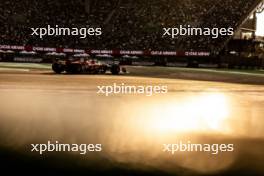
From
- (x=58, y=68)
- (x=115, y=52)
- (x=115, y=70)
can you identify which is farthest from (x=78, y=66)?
(x=115, y=52)

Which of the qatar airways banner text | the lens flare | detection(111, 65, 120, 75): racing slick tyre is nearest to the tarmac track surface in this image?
the lens flare

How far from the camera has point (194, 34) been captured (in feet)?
193

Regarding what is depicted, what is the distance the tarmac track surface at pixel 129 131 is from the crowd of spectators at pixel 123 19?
39230 mm

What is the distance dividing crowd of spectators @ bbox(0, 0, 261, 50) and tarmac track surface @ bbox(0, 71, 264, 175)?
3923 centimetres

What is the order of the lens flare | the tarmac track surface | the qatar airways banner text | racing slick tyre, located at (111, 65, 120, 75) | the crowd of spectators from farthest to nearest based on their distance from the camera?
the crowd of spectators
the qatar airways banner text
racing slick tyre, located at (111, 65, 120, 75)
the lens flare
the tarmac track surface

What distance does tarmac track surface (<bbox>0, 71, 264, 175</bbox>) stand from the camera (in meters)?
8.12

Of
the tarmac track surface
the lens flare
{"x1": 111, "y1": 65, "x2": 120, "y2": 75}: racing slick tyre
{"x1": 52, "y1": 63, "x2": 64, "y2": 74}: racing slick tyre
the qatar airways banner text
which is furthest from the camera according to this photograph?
the qatar airways banner text

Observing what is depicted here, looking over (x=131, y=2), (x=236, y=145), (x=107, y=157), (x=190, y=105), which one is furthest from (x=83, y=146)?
(x=131, y=2)

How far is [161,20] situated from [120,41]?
619 centimetres

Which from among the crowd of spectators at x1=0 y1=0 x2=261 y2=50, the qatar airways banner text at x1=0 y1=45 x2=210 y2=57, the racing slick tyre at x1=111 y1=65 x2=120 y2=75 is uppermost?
the crowd of spectators at x1=0 y1=0 x2=261 y2=50

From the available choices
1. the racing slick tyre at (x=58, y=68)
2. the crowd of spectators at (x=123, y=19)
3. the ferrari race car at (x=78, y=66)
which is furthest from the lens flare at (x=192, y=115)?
the crowd of spectators at (x=123, y=19)

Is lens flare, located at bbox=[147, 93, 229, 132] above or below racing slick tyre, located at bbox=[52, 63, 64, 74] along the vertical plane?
below

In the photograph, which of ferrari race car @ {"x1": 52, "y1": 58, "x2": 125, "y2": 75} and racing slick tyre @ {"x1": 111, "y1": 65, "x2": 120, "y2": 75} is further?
racing slick tyre @ {"x1": 111, "y1": 65, "x2": 120, "y2": 75}

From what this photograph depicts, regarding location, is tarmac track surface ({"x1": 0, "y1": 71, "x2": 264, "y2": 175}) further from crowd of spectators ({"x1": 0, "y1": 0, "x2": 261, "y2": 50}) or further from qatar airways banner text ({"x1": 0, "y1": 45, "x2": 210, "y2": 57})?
crowd of spectators ({"x1": 0, "y1": 0, "x2": 261, "y2": 50})
